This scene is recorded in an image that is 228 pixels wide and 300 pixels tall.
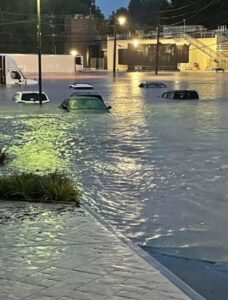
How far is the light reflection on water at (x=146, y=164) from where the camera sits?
8.52 m

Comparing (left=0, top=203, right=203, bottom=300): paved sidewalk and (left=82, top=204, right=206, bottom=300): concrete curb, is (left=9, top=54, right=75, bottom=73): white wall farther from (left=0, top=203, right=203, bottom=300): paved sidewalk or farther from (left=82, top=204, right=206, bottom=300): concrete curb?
(left=82, top=204, right=206, bottom=300): concrete curb

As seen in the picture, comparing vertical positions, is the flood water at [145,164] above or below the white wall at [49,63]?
below

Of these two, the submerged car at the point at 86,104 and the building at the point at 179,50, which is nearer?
the submerged car at the point at 86,104

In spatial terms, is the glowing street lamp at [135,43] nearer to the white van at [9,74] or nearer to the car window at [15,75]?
the white van at [9,74]

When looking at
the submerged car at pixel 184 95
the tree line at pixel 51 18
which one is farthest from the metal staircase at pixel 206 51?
the submerged car at pixel 184 95

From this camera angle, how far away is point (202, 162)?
14.5 m

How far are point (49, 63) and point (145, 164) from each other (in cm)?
8061

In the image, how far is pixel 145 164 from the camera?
1423cm

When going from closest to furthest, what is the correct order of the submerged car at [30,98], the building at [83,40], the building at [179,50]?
the submerged car at [30,98] → the building at [179,50] → the building at [83,40]

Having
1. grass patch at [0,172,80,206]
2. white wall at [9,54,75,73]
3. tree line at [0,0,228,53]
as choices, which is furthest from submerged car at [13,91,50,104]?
tree line at [0,0,228,53]

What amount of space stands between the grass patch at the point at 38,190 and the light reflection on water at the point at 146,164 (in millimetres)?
692

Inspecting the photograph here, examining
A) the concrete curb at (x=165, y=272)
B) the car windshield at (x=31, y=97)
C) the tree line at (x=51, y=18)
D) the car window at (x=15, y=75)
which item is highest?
the tree line at (x=51, y=18)

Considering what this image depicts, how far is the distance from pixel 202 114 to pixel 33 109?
863cm

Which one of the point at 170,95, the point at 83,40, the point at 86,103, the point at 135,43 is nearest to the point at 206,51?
the point at 135,43
